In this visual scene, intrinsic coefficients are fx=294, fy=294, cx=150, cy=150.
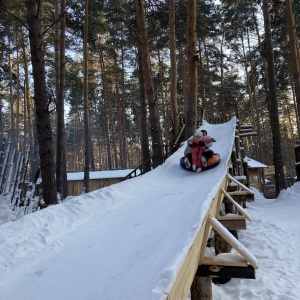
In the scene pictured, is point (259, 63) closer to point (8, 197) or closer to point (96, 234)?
point (8, 197)

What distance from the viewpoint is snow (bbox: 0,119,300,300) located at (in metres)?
1.83

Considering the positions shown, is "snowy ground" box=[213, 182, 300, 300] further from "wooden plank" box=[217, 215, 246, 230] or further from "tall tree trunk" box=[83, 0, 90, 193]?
"tall tree trunk" box=[83, 0, 90, 193]

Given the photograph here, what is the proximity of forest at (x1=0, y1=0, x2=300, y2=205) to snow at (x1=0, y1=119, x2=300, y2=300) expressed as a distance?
2383 mm

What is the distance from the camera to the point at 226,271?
86.9 inches

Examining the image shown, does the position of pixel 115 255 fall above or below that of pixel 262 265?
above

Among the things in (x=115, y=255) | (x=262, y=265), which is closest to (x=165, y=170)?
(x=262, y=265)

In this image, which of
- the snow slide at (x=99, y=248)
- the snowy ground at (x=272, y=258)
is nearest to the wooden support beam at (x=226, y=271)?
the snow slide at (x=99, y=248)

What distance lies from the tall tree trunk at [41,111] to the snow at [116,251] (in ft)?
5.19

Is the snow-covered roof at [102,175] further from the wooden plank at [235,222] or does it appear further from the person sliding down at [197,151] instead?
the wooden plank at [235,222]

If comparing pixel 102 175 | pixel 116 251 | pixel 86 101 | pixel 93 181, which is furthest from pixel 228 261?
pixel 102 175

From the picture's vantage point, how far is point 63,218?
10.6 feet

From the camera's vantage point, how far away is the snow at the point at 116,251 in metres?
1.83

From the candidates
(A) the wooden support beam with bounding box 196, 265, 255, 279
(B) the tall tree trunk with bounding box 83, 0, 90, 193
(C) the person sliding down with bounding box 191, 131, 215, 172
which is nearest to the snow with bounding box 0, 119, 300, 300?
(A) the wooden support beam with bounding box 196, 265, 255, 279

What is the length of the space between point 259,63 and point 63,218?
24.3m
